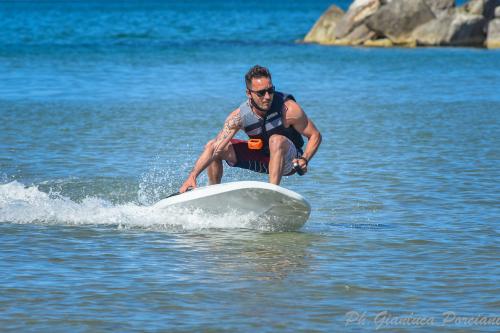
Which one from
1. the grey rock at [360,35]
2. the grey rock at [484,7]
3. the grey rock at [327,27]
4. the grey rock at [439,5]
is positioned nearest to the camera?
the grey rock at [484,7]

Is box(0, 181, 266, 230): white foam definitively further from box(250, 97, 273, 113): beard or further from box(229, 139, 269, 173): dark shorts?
box(250, 97, 273, 113): beard

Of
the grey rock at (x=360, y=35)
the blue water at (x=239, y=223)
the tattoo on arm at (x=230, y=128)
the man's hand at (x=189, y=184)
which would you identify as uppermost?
the tattoo on arm at (x=230, y=128)

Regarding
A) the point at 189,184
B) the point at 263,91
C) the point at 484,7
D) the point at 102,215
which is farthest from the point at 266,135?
the point at 484,7

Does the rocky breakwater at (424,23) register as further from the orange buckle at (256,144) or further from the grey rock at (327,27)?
the orange buckle at (256,144)

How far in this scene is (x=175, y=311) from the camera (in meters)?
7.97

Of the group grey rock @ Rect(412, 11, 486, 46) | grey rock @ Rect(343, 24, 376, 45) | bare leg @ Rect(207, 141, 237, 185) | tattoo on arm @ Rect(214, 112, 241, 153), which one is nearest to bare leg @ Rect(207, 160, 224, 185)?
bare leg @ Rect(207, 141, 237, 185)

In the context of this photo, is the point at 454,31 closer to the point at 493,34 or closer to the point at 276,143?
the point at 493,34

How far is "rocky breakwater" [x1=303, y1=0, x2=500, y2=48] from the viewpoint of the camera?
170 ft

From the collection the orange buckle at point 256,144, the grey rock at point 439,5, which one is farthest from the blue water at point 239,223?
the grey rock at point 439,5

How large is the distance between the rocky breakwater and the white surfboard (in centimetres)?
4175

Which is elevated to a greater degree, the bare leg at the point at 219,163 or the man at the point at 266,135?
the man at the point at 266,135

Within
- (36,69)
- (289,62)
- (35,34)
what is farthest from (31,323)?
(35,34)

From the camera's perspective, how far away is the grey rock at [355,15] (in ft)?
176

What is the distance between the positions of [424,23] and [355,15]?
376 centimetres
